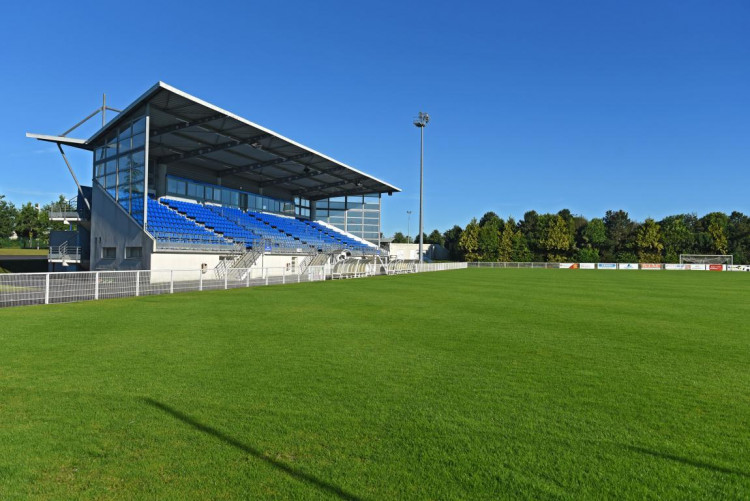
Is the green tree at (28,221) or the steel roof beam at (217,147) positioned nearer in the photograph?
the steel roof beam at (217,147)

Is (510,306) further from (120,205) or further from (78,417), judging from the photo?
(120,205)

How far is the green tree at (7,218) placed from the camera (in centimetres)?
7394

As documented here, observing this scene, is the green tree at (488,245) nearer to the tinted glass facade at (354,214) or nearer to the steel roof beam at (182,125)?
the tinted glass facade at (354,214)

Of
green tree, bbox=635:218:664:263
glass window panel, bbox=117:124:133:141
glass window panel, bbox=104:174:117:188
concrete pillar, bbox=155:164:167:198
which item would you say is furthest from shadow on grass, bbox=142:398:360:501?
green tree, bbox=635:218:664:263

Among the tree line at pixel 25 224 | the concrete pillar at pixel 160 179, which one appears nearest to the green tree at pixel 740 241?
the concrete pillar at pixel 160 179

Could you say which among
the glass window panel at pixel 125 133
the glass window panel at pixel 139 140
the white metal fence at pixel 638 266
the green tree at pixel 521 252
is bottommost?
the white metal fence at pixel 638 266

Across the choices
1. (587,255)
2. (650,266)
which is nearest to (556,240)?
(587,255)

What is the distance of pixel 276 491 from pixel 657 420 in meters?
3.62

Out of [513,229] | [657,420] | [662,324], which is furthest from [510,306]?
[513,229]

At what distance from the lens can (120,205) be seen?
27359 mm

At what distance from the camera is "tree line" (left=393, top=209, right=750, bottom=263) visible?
74125 mm

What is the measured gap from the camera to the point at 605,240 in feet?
266

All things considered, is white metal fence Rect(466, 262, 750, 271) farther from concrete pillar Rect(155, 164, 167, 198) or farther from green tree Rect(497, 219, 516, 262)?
concrete pillar Rect(155, 164, 167, 198)

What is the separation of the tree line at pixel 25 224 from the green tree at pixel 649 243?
333ft
